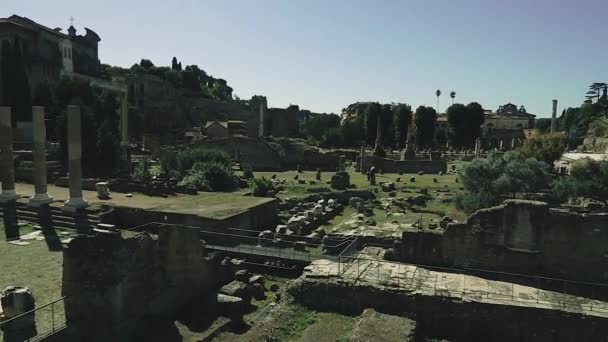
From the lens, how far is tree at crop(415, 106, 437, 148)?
73750 millimetres

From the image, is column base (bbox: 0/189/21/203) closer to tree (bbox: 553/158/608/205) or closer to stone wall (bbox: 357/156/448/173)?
tree (bbox: 553/158/608/205)

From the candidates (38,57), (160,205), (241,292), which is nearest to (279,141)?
(38,57)

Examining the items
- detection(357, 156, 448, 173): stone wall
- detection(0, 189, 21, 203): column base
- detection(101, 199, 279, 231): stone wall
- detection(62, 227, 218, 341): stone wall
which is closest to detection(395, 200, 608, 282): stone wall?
detection(62, 227, 218, 341): stone wall

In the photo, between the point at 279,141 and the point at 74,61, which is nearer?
the point at 279,141

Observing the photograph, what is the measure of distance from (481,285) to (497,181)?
11.6 metres

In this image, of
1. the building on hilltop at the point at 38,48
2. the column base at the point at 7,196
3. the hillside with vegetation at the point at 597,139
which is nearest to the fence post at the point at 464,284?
the column base at the point at 7,196

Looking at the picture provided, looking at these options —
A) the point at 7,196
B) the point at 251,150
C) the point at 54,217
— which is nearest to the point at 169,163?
the point at 7,196

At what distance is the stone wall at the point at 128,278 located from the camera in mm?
10195

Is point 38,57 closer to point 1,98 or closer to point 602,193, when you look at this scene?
point 1,98

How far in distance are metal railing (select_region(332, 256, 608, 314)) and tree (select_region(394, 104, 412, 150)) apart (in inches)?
2451

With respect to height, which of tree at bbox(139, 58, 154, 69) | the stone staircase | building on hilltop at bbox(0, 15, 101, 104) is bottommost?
the stone staircase

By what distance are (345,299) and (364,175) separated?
34.1m

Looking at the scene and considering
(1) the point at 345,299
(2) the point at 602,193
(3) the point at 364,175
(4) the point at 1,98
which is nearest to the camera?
(1) the point at 345,299

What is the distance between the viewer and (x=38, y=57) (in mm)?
51000
